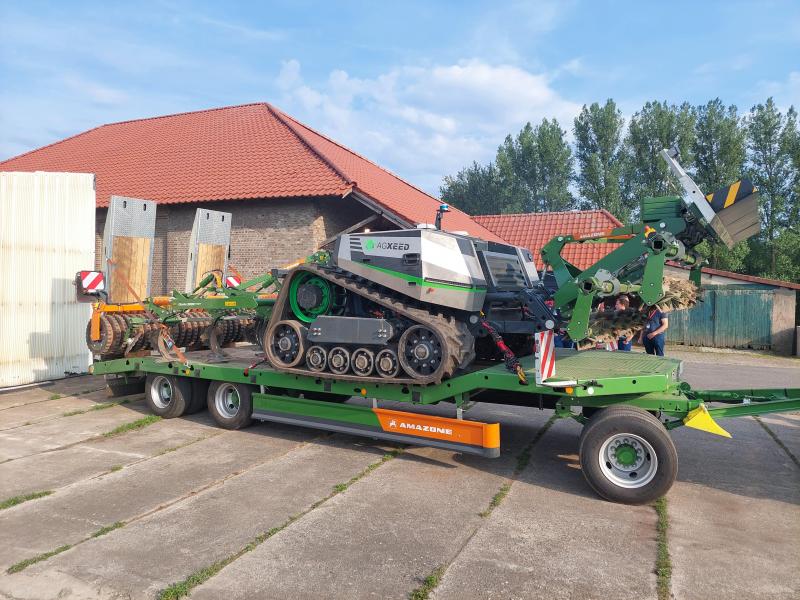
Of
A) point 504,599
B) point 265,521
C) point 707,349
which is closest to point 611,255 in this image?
point 504,599

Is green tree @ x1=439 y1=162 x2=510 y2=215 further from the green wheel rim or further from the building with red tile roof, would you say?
the green wheel rim

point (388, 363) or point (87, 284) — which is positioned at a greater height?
point (87, 284)

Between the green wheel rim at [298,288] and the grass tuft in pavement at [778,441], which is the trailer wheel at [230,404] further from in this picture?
the grass tuft in pavement at [778,441]

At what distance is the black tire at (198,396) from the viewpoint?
8648mm

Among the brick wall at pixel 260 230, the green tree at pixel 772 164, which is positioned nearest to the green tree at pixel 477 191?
the green tree at pixel 772 164

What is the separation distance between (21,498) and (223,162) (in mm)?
14100

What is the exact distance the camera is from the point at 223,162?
59.8 ft

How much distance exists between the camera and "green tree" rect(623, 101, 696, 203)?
3838 centimetres

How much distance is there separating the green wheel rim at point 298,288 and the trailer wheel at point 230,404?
54.4 inches

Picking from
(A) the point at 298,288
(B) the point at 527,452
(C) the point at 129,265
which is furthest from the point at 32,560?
(C) the point at 129,265

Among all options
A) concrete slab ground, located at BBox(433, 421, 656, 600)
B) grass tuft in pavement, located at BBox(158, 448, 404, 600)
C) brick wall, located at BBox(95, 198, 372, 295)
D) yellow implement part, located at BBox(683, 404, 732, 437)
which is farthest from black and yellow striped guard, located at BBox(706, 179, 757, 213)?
brick wall, located at BBox(95, 198, 372, 295)

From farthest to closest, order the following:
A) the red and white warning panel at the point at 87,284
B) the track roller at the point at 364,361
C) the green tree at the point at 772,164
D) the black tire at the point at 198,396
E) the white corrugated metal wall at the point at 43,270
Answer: the green tree at the point at 772,164, the white corrugated metal wall at the point at 43,270, the red and white warning panel at the point at 87,284, the black tire at the point at 198,396, the track roller at the point at 364,361

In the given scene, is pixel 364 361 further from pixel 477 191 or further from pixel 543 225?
pixel 477 191

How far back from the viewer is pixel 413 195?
73.9ft
